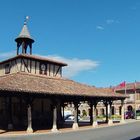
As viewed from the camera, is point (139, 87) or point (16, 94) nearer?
point (16, 94)

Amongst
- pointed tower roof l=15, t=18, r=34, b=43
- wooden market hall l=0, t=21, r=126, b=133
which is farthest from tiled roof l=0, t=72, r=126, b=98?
pointed tower roof l=15, t=18, r=34, b=43

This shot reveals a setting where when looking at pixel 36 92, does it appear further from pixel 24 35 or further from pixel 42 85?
pixel 24 35

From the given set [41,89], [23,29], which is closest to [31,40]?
[23,29]

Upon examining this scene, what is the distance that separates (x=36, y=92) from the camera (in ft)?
96.1

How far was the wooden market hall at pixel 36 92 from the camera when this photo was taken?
31.4 metres

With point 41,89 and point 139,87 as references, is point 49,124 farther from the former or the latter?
point 139,87

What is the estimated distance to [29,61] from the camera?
38219 millimetres

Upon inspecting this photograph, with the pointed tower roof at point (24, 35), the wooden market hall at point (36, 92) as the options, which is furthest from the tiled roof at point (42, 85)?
the pointed tower roof at point (24, 35)

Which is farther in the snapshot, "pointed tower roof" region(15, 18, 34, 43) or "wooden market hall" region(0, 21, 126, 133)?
"pointed tower roof" region(15, 18, 34, 43)

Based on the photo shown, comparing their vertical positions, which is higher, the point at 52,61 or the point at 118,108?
the point at 52,61

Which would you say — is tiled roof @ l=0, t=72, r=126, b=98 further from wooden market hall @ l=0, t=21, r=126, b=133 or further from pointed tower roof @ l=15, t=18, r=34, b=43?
pointed tower roof @ l=15, t=18, r=34, b=43

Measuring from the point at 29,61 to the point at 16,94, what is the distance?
32.2 feet

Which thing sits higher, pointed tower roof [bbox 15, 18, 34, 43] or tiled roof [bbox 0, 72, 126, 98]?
pointed tower roof [bbox 15, 18, 34, 43]

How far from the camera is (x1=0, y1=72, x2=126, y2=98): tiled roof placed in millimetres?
29094
